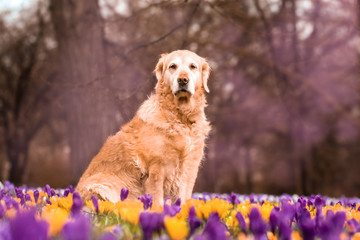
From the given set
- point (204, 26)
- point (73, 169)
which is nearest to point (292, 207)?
point (73, 169)

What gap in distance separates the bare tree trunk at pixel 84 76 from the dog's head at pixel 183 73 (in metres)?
1.87

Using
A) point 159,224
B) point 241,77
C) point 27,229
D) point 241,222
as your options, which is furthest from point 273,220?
point 241,77

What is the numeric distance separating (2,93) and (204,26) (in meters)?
10.9

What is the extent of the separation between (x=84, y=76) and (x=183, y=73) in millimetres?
3276

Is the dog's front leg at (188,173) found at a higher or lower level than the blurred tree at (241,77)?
lower

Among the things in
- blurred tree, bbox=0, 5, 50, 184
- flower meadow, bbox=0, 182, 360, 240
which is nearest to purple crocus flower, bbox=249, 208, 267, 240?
flower meadow, bbox=0, 182, 360, 240

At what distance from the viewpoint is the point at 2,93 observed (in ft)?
58.5

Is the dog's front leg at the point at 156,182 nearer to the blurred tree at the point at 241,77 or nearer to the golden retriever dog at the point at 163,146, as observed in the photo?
the golden retriever dog at the point at 163,146

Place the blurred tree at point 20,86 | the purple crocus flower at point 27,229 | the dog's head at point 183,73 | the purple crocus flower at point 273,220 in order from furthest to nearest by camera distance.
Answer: the blurred tree at point 20,86 → the dog's head at point 183,73 → the purple crocus flower at point 273,220 → the purple crocus flower at point 27,229

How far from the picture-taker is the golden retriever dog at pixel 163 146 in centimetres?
421

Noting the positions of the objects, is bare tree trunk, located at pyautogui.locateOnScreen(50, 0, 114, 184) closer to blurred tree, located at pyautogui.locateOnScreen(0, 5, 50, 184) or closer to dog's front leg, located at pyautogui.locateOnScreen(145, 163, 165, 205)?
dog's front leg, located at pyautogui.locateOnScreen(145, 163, 165, 205)

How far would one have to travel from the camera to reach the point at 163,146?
13.8 ft

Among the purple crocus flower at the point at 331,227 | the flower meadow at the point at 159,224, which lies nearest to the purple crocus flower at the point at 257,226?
the flower meadow at the point at 159,224

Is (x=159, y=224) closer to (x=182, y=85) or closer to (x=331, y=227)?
(x=331, y=227)
